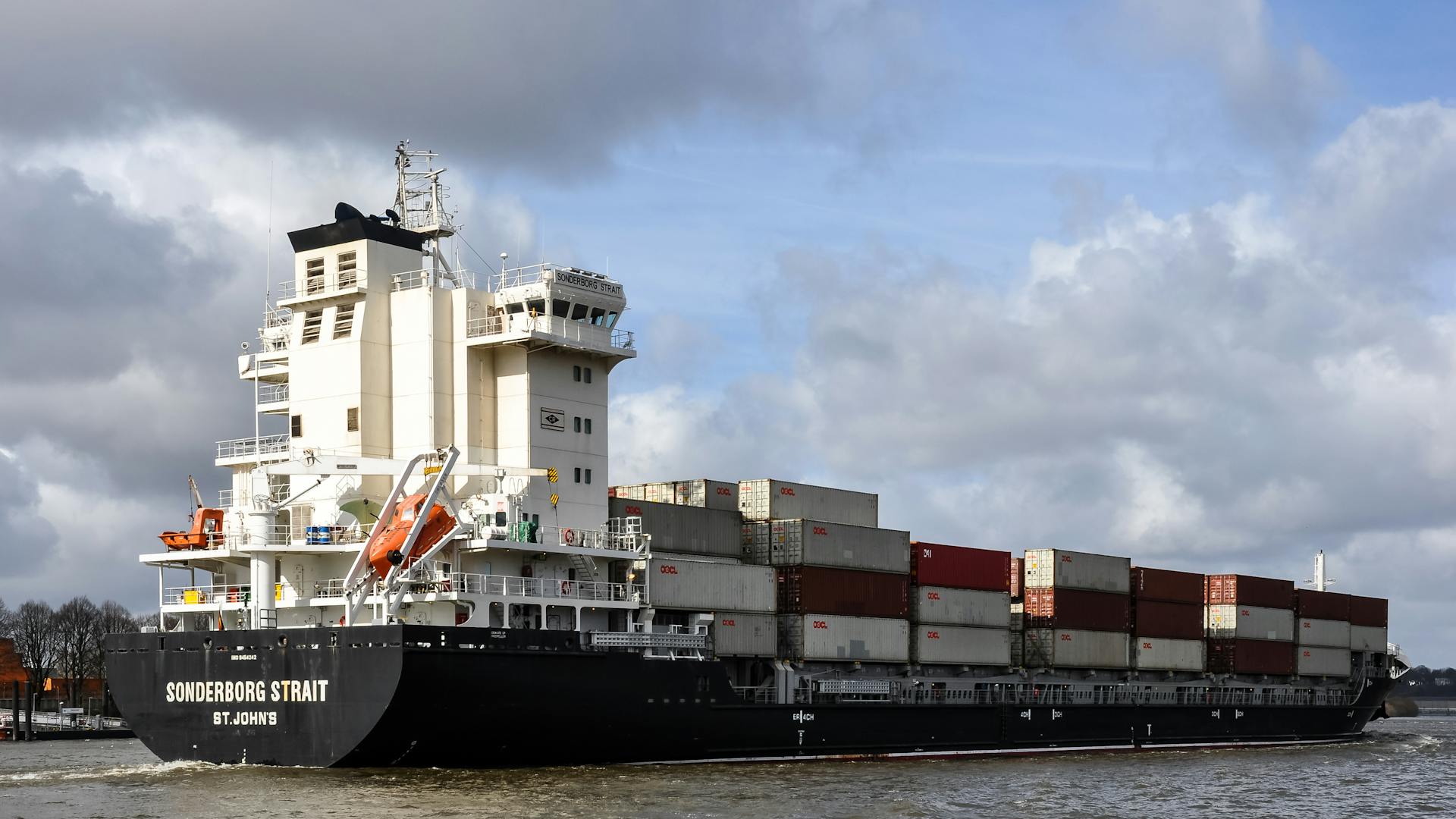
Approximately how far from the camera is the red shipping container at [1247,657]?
61.5 metres

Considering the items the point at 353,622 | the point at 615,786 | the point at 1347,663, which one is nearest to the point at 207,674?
the point at 353,622

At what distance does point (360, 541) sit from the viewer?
128 ft

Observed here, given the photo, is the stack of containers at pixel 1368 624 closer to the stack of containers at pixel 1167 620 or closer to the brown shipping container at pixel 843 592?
the stack of containers at pixel 1167 620

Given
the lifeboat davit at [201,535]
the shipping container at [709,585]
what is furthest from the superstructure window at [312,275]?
the shipping container at [709,585]

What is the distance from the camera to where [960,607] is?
50.5 meters

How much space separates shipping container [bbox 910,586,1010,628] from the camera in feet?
162

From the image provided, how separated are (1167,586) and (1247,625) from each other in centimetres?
568

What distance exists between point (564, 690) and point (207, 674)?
8.67 m

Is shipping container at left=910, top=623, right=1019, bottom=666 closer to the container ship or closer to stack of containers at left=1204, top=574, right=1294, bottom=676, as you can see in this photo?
the container ship

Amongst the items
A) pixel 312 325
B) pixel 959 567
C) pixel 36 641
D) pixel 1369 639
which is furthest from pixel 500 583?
pixel 36 641

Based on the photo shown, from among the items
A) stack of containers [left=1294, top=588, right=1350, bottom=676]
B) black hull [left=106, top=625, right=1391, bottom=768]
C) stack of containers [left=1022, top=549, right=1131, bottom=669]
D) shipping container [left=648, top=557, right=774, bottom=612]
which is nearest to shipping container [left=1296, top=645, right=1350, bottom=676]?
stack of containers [left=1294, top=588, right=1350, bottom=676]

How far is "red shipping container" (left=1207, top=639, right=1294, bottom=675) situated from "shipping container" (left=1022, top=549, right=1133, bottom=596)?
7732 millimetres

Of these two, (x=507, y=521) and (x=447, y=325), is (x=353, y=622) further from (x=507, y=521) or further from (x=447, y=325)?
A: (x=447, y=325)

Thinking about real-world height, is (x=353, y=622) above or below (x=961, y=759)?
above
